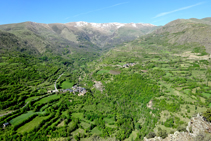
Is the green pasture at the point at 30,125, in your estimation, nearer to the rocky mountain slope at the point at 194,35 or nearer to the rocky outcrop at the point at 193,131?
the rocky outcrop at the point at 193,131

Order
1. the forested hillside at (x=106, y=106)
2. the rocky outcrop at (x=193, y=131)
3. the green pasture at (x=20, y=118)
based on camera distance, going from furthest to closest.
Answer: the green pasture at (x=20, y=118), the forested hillside at (x=106, y=106), the rocky outcrop at (x=193, y=131)

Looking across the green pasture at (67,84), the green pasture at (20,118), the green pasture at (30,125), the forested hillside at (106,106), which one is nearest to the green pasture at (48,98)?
the forested hillside at (106,106)

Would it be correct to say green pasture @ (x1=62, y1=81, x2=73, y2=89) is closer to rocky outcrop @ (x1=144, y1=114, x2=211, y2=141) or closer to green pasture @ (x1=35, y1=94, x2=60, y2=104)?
green pasture @ (x1=35, y1=94, x2=60, y2=104)

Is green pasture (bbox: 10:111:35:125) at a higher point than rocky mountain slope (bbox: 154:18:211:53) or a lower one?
lower

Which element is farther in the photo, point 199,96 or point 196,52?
point 196,52

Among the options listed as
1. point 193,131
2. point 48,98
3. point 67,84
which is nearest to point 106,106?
point 48,98

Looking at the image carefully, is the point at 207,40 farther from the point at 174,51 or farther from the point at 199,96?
the point at 199,96

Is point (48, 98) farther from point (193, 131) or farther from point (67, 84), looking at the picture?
point (193, 131)

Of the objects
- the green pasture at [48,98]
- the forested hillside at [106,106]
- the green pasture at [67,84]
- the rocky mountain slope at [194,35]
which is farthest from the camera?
the rocky mountain slope at [194,35]

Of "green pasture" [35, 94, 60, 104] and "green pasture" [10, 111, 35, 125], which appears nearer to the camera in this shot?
"green pasture" [10, 111, 35, 125]

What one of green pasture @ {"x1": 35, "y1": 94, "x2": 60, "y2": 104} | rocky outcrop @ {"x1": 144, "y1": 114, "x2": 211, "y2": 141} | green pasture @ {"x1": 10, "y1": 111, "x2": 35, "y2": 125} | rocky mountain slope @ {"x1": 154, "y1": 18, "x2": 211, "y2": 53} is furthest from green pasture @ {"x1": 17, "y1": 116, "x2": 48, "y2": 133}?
rocky mountain slope @ {"x1": 154, "y1": 18, "x2": 211, "y2": 53}

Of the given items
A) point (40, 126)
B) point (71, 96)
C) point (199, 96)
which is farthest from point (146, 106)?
point (40, 126)
